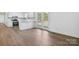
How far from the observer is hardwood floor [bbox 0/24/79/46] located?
1914 millimetres

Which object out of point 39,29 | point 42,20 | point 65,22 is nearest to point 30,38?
point 39,29

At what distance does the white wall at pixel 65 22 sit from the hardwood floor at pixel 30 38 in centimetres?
9

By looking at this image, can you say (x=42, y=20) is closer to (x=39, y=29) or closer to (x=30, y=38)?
(x=39, y=29)

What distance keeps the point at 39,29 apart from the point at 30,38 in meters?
0.20

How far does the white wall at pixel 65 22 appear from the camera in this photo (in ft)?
6.29

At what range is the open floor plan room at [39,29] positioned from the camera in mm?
1915

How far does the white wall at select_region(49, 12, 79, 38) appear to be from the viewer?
192cm

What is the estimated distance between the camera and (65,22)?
1952 millimetres

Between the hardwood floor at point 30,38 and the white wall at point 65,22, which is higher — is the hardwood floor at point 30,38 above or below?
below

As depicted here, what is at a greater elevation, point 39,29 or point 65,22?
point 65,22

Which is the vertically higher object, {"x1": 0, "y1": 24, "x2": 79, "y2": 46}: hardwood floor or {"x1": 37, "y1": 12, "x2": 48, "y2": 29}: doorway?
{"x1": 37, "y1": 12, "x2": 48, "y2": 29}: doorway

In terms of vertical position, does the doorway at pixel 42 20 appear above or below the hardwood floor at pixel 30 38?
above
